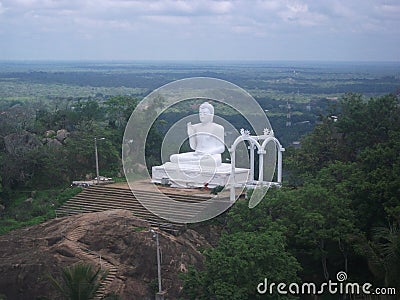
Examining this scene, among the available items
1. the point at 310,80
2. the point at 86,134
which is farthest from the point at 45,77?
the point at 86,134

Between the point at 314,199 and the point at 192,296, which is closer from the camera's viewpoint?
the point at 192,296

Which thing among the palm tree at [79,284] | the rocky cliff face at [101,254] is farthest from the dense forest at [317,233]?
the palm tree at [79,284]

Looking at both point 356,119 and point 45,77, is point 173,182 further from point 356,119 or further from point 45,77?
point 45,77

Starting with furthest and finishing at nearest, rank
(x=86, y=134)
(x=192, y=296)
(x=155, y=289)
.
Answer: (x=86, y=134)
(x=155, y=289)
(x=192, y=296)

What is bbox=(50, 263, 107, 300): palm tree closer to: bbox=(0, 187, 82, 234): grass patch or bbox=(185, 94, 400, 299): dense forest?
bbox=(185, 94, 400, 299): dense forest

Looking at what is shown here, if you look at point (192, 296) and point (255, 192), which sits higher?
point (255, 192)

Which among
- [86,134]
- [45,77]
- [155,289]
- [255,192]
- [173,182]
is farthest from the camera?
[45,77]
